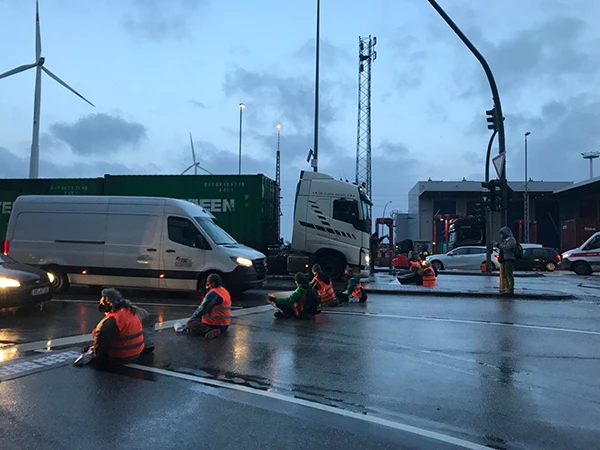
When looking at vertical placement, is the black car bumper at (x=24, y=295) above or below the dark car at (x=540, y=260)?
below

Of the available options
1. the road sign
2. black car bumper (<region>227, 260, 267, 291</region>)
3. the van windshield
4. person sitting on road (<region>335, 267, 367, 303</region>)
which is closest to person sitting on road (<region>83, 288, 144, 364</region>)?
black car bumper (<region>227, 260, 267, 291</region>)

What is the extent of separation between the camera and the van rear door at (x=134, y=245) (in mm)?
12469

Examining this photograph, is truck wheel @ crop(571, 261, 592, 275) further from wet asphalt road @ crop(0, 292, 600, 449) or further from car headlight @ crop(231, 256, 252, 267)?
car headlight @ crop(231, 256, 252, 267)

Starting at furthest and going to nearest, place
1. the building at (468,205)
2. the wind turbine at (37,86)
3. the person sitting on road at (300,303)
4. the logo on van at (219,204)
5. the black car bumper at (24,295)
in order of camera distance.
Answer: the building at (468,205), the wind turbine at (37,86), the logo on van at (219,204), the person sitting on road at (300,303), the black car bumper at (24,295)

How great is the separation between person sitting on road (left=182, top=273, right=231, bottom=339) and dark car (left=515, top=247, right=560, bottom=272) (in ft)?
81.3

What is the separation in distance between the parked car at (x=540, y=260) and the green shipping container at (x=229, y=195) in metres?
18.6

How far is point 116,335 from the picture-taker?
5980 millimetres

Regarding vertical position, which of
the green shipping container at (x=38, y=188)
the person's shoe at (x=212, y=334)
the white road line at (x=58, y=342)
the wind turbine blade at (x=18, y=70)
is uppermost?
the wind turbine blade at (x=18, y=70)

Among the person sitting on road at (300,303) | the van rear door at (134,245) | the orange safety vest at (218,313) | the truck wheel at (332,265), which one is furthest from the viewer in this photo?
the truck wheel at (332,265)

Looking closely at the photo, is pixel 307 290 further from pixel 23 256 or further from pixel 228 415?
pixel 23 256

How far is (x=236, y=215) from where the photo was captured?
52.7 feet

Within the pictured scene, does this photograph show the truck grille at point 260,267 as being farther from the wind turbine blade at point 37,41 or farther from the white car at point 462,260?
the wind turbine blade at point 37,41

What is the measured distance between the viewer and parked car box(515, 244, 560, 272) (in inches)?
1129

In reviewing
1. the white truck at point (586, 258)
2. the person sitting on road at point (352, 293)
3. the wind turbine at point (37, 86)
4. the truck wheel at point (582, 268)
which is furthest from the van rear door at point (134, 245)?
the truck wheel at point (582, 268)
